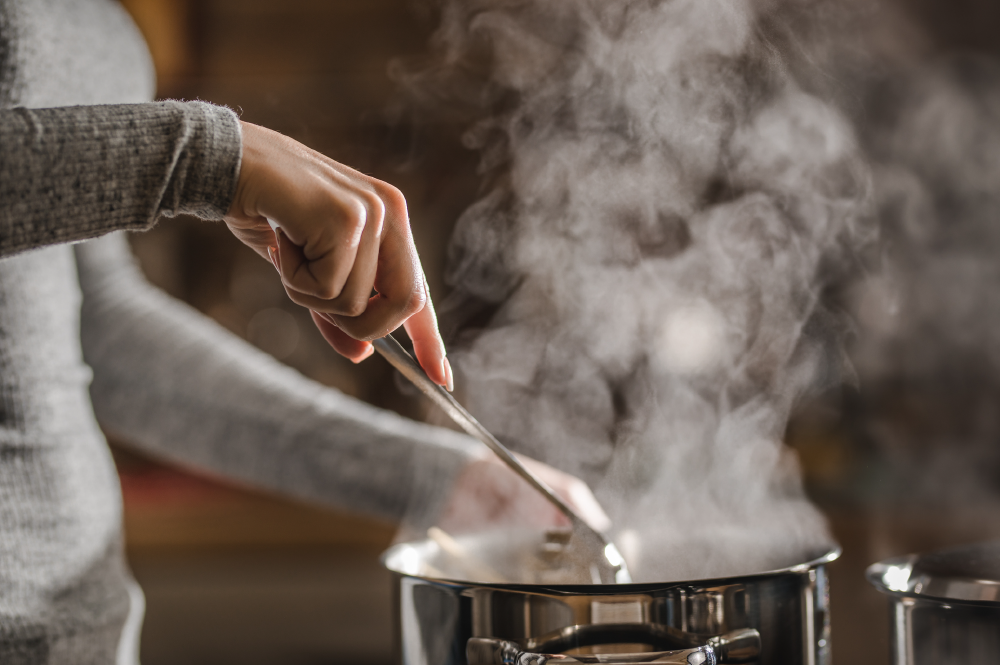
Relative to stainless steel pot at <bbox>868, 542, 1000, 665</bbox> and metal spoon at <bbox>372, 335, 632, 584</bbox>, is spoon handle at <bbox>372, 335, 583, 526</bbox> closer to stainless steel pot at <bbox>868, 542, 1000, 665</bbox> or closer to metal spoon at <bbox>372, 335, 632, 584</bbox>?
metal spoon at <bbox>372, 335, 632, 584</bbox>

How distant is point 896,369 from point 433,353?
1.44 metres

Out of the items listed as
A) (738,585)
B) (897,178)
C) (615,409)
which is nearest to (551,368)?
(615,409)

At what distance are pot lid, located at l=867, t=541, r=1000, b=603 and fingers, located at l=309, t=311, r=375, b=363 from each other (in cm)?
29

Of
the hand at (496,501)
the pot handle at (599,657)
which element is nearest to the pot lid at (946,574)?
the pot handle at (599,657)

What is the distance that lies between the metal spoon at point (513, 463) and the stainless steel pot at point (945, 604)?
0.46ft

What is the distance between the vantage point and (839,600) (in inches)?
58.4

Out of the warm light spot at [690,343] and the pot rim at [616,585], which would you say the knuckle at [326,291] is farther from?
the warm light spot at [690,343]

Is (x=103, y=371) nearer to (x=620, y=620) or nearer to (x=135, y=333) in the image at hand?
(x=135, y=333)

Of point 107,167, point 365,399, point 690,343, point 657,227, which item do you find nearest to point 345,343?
point 107,167

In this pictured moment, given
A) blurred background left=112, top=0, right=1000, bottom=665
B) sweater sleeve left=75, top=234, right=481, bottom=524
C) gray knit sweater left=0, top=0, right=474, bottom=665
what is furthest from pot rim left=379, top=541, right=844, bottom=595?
blurred background left=112, top=0, right=1000, bottom=665

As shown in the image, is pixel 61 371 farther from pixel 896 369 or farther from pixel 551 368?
pixel 896 369

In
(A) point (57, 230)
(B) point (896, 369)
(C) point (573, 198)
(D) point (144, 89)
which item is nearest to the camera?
(A) point (57, 230)

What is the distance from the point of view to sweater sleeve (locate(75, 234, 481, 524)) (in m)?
0.72

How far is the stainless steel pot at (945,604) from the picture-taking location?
0.34m
